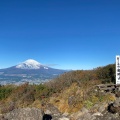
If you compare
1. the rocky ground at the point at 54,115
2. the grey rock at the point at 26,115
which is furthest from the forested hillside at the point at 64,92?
the grey rock at the point at 26,115

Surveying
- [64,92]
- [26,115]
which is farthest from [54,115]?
[64,92]

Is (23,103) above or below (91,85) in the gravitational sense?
below

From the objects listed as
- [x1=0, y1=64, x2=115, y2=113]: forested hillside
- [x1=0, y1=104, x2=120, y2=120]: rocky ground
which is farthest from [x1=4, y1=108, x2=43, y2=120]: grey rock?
[x1=0, y1=64, x2=115, y2=113]: forested hillside

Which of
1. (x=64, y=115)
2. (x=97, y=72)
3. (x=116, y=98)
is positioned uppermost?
(x=97, y=72)

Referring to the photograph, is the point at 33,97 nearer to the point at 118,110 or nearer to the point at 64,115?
the point at 64,115

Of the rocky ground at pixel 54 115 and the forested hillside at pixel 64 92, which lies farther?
the forested hillside at pixel 64 92

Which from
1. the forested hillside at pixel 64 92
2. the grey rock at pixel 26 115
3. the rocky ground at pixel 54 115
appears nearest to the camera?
the grey rock at pixel 26 115

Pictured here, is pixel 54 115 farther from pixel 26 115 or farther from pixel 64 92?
pixel 64 92

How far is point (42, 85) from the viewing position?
28594 mm

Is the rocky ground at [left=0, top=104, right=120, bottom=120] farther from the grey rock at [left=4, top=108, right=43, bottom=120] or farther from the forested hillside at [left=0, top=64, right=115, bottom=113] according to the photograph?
the forested hillside at [left=0, top=64, right=115, bottom=113]

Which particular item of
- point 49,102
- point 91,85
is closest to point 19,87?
point 49,102

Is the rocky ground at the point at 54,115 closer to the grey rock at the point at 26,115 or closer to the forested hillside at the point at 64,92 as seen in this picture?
the grey rock at the point at 26,115

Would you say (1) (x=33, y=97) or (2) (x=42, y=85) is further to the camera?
(2) (x=42, y=85)

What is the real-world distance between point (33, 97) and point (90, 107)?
623 centimetres
